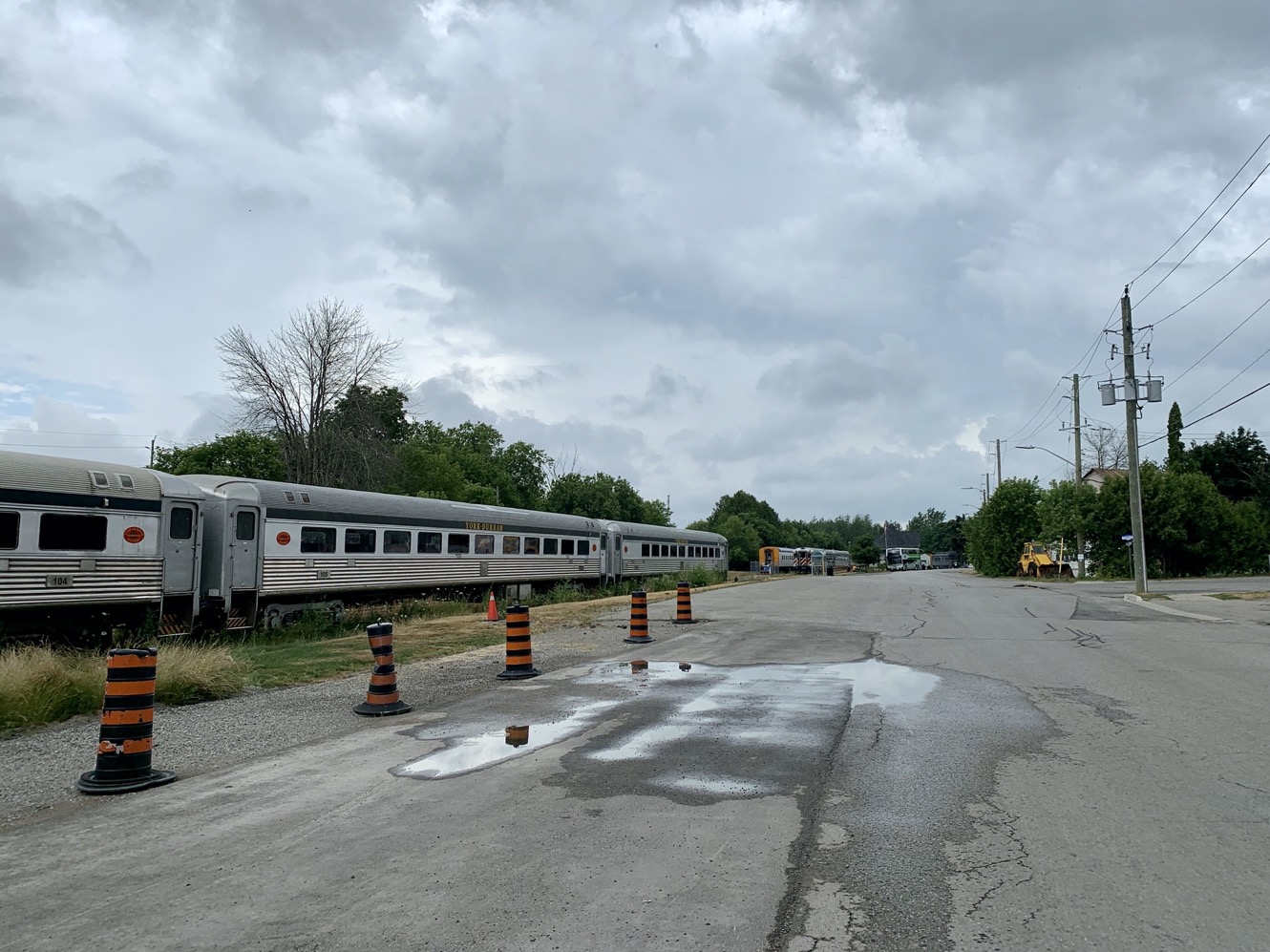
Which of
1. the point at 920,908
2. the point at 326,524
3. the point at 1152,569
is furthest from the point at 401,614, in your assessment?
the point at 1152,569

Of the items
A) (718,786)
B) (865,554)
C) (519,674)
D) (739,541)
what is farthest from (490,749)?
(865,554)

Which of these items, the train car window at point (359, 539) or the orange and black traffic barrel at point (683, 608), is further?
the train car window at point (359, 539)

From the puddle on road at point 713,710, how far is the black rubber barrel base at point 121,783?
1734 mm

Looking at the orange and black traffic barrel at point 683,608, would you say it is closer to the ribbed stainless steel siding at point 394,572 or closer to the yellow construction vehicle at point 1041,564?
the ribbed stainless steel siding at point 394,572

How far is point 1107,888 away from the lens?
14.7 ft

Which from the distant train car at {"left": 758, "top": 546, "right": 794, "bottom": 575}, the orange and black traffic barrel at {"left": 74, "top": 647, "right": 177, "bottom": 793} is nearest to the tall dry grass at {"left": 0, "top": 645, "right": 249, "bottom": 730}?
the orange and black traffic barrel at {"left": 74, "top": 647, "right": 177, "bottom": 793}

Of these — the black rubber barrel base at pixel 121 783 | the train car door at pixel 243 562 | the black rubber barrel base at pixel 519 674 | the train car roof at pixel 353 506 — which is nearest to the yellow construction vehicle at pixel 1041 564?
the train car roof at pixel 353 506

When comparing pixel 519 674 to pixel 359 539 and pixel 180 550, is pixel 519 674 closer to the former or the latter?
pixel 180 550

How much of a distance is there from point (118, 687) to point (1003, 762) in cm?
692

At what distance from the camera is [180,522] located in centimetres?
1684

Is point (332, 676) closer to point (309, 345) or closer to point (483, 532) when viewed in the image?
point (483, 532)

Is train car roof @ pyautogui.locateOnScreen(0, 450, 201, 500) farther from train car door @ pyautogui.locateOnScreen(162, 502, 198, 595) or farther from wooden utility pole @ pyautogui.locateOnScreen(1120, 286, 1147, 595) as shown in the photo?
wooden utility pole @ pyautogui.locateOnScreen(1120, 286, 1147, 595)

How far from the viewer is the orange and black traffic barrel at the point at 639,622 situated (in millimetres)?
16828

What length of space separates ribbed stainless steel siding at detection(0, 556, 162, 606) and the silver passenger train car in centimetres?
2
